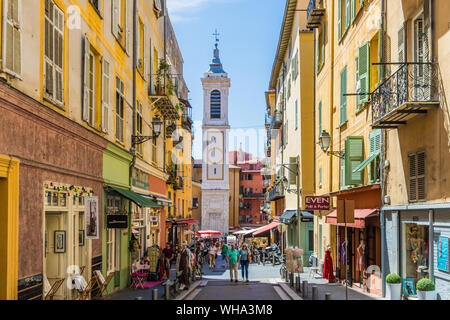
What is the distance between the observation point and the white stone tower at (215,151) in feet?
274

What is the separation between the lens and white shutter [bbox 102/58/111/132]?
18.1m

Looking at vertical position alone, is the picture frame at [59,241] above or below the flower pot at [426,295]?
above

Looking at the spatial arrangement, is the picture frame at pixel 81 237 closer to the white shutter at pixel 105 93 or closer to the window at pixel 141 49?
the white shutter at pixel 105 93

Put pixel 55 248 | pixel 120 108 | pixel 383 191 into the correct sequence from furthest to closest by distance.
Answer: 1. pixel 120 108
2. pixel 383 191
3. pixel 55 248

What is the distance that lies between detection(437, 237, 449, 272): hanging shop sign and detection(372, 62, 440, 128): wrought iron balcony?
295 cm

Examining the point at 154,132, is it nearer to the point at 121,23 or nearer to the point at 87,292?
the point at 121,23

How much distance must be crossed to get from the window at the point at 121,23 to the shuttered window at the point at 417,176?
10.4 m

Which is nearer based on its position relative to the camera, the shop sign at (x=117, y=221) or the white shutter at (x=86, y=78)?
the white shutter at (x=86, y=78)

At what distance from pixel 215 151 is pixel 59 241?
70393 mm

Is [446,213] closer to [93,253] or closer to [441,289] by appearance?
[441,289]

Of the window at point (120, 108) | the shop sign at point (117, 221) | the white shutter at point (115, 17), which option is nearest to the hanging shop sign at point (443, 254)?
the shop sign at point (117, 221)

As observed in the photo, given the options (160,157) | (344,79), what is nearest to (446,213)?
(344,79)

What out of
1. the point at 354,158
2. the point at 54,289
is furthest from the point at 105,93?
the point at 354,158

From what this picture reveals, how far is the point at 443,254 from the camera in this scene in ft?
42.2
